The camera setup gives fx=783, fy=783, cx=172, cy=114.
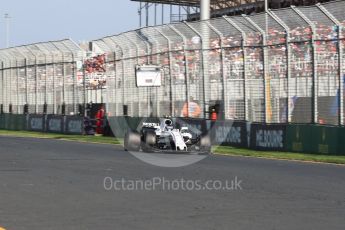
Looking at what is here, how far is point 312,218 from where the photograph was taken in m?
9.57

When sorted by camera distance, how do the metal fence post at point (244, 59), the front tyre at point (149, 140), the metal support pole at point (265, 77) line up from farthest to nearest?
1. the metal fence post at point (244, 59)
2. the metal support pole at point (265, 77)
3. the front tyre at point (149, 140)

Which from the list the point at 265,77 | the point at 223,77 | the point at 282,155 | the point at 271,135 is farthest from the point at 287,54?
the point at 282,155

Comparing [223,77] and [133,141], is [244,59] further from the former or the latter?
[133,141]

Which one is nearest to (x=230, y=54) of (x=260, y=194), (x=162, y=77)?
(x=162, y=77)

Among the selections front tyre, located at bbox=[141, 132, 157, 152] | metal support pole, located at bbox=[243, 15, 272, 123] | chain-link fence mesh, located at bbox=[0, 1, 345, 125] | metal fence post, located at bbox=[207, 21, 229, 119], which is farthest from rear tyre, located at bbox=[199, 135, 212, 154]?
metal fence post, located at bbox=[207, 21, 229, 119]

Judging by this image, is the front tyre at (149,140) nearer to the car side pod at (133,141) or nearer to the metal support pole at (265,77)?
the car side pod at (133,141)

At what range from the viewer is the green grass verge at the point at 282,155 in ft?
67.6

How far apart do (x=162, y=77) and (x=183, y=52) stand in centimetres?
250

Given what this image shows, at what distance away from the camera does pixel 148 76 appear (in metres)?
32.1

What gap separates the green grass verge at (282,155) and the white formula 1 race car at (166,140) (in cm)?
197

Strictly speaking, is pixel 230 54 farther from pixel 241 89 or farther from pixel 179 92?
pixel 179 92

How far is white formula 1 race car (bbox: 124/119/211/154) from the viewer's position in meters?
21.2

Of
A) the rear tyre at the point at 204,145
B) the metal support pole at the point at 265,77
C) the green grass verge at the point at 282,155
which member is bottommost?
the green grass verge at the point at 282,155

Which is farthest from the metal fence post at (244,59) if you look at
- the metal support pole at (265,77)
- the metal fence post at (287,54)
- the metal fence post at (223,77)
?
the metal fence post at (287,54)
